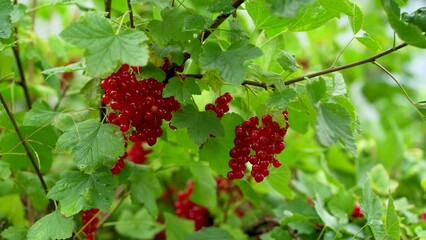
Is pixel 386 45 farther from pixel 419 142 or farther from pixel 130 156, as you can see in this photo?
pixel 130 156

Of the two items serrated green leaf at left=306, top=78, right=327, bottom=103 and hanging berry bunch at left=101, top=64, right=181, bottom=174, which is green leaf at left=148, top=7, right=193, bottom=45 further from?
serrated green leaf at left=306, top=78, right=327, bottom=103

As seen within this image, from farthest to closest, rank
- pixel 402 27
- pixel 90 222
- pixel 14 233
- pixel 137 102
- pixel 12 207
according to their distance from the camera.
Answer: pixel 12 207 < pixel 90 222 < pixel 14 233 < pixel 137 102 < pixel 402 27

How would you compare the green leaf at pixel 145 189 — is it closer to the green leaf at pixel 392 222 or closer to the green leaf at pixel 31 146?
the green leaf at pixel 31 146

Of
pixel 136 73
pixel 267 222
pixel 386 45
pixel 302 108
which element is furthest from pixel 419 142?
pixel 136 73

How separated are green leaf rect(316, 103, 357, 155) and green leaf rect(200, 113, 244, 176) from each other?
202mm

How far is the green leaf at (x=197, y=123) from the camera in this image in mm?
812

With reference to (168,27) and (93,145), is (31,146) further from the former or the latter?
(168,27)

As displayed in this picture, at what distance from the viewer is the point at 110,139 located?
2.66 feet

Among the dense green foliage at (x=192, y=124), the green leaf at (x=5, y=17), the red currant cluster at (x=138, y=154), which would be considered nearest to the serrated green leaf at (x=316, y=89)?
the dense green foliage at (x=192, y=124)

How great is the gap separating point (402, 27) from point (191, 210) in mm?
807

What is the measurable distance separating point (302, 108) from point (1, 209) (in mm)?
723

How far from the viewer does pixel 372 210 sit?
961 mm

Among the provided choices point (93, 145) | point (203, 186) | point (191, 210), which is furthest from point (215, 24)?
point (191, 210)

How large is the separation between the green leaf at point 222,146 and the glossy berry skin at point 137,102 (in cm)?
11
